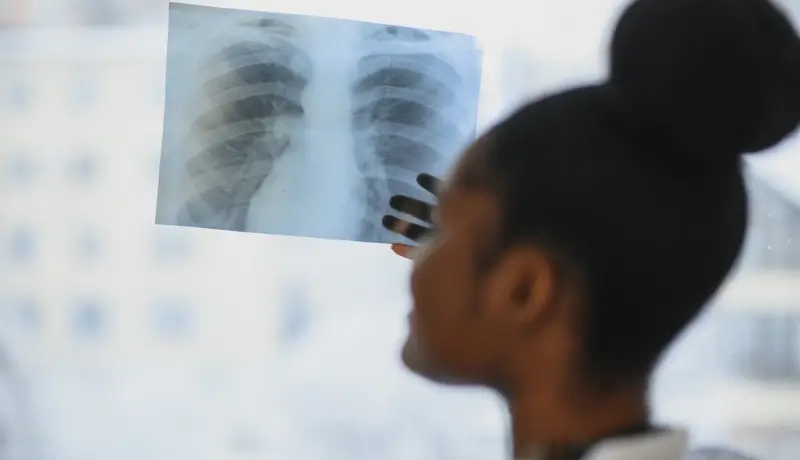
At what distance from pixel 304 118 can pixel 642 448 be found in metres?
0.41

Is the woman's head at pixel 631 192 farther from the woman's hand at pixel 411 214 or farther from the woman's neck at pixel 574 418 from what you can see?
the woman's hand at pixel 411 214

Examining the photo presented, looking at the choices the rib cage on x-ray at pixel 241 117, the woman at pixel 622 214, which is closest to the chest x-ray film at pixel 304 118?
the rib cage on x-ray at pixel 241 117

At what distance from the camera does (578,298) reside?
50cm

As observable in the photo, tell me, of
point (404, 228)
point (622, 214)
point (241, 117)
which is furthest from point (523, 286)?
point (241, 117)

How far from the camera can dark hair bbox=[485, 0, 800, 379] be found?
49 cm

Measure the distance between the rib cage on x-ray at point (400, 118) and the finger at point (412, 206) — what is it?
0.01 meters

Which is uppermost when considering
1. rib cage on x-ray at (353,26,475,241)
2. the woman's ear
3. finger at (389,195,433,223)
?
rib cage on x-ray at (353,26,475,241)

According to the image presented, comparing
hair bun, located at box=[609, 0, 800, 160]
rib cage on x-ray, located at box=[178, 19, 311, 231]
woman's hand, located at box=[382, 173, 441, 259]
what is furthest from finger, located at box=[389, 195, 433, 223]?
hair bun, located at box=[609, 0, 800, 160]

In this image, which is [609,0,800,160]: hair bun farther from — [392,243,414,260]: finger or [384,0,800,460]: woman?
[392,243,414,260]: finger

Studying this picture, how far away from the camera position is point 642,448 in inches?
19.4

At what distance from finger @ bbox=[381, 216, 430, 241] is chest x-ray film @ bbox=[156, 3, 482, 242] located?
0.03 ft

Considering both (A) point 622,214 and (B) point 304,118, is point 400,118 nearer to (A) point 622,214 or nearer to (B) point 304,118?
(B) point 304,118

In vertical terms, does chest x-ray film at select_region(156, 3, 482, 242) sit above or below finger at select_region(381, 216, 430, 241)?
above

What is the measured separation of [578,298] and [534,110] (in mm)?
121
